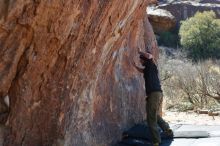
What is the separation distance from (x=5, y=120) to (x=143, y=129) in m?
3.77

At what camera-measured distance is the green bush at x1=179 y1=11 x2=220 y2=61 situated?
3481 centimetres

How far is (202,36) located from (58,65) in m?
28.7

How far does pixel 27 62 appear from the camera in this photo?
7586 millimetres

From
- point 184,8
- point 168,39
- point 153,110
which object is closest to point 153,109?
point 153,110

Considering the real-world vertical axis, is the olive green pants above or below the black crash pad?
above

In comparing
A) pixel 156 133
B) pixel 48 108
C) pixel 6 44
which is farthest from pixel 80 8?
pixel 156 133

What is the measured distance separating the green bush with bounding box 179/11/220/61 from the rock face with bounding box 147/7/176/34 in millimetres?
1023

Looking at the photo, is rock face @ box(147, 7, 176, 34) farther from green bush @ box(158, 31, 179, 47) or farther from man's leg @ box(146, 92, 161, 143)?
man's leg @ box(146, 92, 161, 143)

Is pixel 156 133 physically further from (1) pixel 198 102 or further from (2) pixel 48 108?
(1) pixel 198 102

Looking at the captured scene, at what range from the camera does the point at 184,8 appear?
39406mm

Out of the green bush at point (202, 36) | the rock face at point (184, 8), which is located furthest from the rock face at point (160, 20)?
the rock face at point (184, 8)

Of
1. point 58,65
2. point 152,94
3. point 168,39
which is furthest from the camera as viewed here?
point 168,39

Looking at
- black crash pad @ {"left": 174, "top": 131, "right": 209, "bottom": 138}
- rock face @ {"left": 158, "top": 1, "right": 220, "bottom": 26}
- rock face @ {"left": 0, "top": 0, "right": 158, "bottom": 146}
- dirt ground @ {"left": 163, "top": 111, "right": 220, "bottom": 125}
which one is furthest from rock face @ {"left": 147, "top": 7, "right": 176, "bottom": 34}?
rock face @ {"left": 0, "top": 0, "right": 158, "bottom": 146}

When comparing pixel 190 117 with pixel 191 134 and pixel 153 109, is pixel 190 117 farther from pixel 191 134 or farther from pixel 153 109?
pixel 153 109
